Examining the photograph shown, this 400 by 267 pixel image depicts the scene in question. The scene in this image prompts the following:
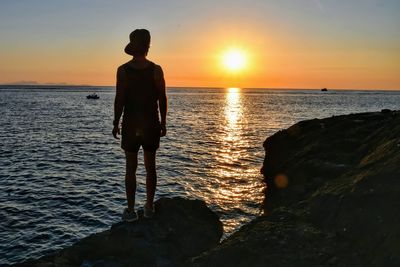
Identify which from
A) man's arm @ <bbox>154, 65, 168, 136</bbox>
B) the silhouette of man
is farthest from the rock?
man's arm @ <bbox>154, 65, 168, 136</bbox>

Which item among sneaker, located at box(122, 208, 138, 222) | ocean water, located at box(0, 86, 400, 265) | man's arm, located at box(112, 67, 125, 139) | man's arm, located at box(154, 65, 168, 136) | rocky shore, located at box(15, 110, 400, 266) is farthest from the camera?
ocean water, located at box(0, 86, 400, 265)

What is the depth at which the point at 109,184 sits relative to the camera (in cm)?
2144

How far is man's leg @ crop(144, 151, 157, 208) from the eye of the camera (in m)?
8.07

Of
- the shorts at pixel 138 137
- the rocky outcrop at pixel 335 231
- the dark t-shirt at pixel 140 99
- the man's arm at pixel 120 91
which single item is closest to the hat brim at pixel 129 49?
the dark t-shirt at pixel 140 99

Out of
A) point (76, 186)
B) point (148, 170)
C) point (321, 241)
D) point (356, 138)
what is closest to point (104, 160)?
point (76, 186)

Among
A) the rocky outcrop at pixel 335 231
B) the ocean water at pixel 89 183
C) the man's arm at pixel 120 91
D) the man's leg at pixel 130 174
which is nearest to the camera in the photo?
the rocky outcrop at pixel 335 231

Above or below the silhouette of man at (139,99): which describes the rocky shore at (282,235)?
below

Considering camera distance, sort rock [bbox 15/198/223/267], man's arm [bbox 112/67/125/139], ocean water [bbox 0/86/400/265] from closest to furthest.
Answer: rock [bbox 15/198/223/267] → man's arm [bbox 112/67/125/139] → ocean water [bbox 0/86/400/265]

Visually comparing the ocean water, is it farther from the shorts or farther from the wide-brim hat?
the wide-brim hat

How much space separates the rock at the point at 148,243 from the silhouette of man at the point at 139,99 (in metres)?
1.20

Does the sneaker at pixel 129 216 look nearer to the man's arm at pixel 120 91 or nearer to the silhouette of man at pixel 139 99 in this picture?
the silhouette of man at pixel 139 99

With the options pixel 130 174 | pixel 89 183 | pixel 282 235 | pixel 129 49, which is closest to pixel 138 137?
pixel 130 174

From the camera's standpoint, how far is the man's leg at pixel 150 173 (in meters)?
8.07

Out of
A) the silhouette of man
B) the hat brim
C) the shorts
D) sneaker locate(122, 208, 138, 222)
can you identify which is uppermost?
the hat brim
